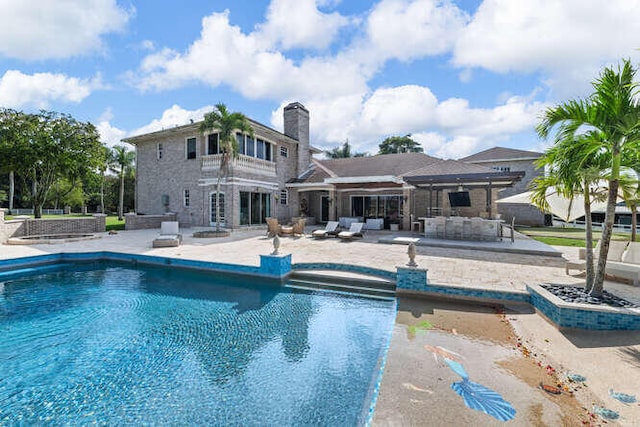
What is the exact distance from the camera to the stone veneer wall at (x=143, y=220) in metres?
18.4

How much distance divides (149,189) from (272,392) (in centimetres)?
2219

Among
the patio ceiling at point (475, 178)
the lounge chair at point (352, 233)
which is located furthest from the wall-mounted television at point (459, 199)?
the lounge chair at point (352, 233)

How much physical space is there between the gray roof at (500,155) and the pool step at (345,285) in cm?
2849

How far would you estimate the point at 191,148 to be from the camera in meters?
19.4

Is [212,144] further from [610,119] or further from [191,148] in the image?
[610,119]

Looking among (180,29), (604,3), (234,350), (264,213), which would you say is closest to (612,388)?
(234,350)

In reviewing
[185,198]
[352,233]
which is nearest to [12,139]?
[185,198]

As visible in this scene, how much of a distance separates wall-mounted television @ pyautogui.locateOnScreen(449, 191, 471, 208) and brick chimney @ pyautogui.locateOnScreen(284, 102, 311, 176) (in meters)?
11.4

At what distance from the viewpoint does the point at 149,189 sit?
21.6 metres

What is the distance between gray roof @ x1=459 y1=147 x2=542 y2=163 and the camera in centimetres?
2898

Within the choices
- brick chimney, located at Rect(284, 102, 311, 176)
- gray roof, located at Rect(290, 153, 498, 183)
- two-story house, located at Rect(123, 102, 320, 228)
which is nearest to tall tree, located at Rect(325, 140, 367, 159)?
gray roof, located at Rect(290, 153, 498, 183)

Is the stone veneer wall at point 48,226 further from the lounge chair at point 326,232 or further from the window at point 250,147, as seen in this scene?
the lounge chair at point 326,232

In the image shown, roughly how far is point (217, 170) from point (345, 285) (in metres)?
13.4

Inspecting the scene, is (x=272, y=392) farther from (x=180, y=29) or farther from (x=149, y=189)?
(x=149, y=189)
